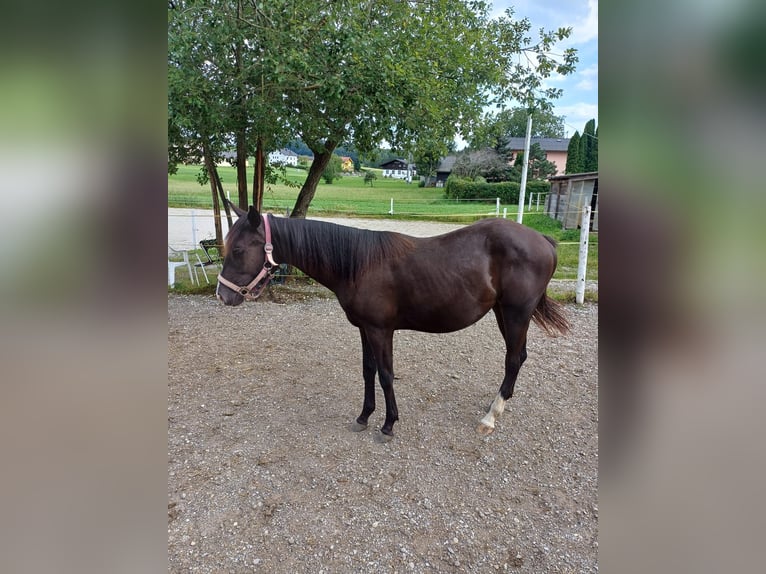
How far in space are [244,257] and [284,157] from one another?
224 inches

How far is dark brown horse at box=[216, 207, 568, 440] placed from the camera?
2.62 metres

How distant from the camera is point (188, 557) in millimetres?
1958

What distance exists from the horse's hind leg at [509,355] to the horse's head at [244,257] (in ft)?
5.88

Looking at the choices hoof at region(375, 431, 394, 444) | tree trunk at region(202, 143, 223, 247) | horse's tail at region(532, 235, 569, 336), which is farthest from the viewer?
tree trunk at region(202, 143, 223, 247)

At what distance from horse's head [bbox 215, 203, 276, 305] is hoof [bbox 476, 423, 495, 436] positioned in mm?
2020

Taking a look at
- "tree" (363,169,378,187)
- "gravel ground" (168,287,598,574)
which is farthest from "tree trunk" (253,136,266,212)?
"tree" (363,169,378,187)

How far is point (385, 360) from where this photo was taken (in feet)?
9.40

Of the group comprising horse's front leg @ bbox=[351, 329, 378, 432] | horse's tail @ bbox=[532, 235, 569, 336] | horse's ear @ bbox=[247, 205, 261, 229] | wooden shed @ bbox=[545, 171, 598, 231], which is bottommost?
horse's front leg @ bbox=[351, 329, 378, 432]

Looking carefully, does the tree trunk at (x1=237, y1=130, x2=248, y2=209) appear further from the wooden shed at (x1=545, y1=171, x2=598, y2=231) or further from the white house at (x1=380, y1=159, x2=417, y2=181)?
the white house at (x1=380, y1=159, x2=417, y2=181)

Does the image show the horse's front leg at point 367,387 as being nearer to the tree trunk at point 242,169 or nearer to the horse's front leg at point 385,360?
the horse's front leg at point 385,360

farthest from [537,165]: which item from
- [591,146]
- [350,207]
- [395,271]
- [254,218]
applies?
[591,146]
